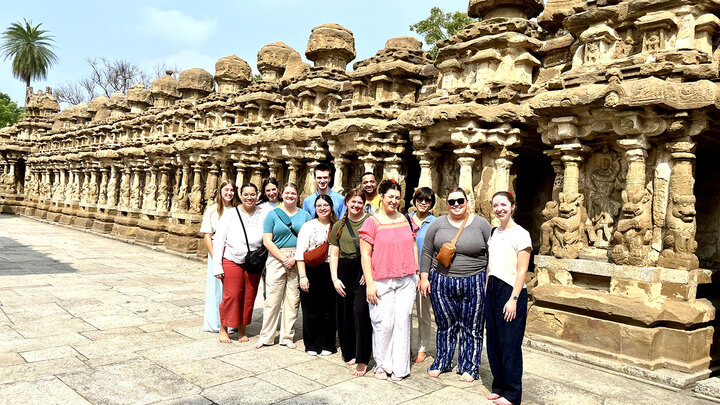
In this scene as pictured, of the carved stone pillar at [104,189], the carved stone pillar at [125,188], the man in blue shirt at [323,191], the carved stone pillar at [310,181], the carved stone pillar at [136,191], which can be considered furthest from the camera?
the carved stone pillar at [104,189]

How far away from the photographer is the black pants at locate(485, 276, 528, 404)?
3883mm

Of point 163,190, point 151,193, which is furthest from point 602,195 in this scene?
point 151,193

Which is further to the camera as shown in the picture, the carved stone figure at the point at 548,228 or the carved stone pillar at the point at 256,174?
the carved stone pillar at the point at 256,174

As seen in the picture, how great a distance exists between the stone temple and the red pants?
3107 mm

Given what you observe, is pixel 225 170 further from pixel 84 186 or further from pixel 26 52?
pixel 26 52

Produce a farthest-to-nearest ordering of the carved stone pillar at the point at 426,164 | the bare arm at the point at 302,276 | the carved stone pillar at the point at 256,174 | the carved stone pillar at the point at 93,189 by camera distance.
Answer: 1. the carved stone pillar at the point at 93,189
2. the carved stone pillar at the point at 256,174
3. the carved stone pillar at the point at 426,164
4. the bare arm at the point at 302,276

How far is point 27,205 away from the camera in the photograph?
26750 millimetres

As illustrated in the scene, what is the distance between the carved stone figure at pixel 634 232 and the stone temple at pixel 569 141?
0.01 m

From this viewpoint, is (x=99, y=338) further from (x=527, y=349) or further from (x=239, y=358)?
(x=527, y=349)

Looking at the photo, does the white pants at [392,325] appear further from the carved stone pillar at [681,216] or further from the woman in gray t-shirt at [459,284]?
the carved stone pillar at [681,216]

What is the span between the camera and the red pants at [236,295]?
528cm

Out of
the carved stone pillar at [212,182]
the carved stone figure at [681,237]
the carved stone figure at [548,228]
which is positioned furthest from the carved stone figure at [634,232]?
the carved stone pillar at [212,182]

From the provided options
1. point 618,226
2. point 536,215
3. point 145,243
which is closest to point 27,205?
point 145,243

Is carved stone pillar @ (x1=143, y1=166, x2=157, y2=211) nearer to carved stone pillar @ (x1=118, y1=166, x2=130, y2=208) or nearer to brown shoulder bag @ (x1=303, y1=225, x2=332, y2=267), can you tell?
carved stone pillar @ (x1=118, y1=166, x2=130, y2=208)
